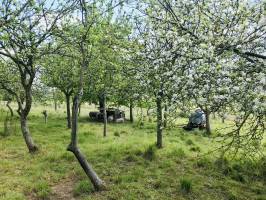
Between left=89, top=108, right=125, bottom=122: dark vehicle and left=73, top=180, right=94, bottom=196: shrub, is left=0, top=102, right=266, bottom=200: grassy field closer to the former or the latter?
left=73, top=180, right=94, bottom=196: shrub

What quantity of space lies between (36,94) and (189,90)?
2085 centimetres

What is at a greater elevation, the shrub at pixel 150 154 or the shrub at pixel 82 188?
the shrub at pixel 150 154

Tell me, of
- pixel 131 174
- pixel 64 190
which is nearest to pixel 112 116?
pixel 131 174

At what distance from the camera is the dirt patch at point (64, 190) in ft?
41.1

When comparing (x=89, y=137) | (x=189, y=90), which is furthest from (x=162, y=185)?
(x=89, y=137)

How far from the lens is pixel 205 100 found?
8555mm

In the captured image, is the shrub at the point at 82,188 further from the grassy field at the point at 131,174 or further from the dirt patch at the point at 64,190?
the dirt patch at the point at 64,190

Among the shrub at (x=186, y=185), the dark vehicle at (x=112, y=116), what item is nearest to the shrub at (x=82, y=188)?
the shrub at (x=186, y=185)

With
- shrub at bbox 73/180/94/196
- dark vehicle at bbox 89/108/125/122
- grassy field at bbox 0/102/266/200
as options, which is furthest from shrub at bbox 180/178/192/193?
dark vehicle at bbox 89/108/125/122

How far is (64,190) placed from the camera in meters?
13.2

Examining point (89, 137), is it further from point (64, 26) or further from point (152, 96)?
point (152, 96)

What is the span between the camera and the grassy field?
12.8 meters

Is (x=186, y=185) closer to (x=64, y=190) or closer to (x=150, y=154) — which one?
(x=64, y=190)

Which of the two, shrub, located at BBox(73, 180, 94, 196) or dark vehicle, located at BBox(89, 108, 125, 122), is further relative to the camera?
dark vehicle, located at BBox(89, 108, 125, 122)
